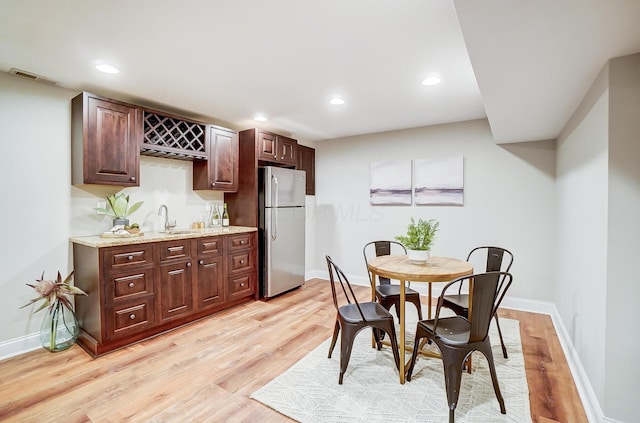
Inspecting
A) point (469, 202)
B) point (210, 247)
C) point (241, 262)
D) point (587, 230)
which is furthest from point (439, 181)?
point (210, 247)

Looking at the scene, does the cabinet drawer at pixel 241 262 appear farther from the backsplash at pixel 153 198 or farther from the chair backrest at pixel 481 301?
the chair backrest at pixel 481 301

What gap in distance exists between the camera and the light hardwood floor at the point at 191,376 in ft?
6.28

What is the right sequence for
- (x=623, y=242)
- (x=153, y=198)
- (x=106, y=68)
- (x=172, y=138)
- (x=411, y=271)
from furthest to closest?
(x=153, y=198), (x=172, y=138), (x=106, y=68), (x=411, y=271), (x=623, y=242)

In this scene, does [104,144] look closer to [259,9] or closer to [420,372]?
[259,9]

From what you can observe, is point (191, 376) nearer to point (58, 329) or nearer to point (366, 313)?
point (366, 313)

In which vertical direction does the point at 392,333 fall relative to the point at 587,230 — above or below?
below

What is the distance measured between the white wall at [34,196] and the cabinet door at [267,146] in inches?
73.1

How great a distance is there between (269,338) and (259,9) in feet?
8.91

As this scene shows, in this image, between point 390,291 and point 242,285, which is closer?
point 390,291

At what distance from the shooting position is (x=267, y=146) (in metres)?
4.25

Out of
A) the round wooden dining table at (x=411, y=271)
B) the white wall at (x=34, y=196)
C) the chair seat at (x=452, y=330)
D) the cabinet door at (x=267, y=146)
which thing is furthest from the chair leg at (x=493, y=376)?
the white wall at (x=34, y=196)

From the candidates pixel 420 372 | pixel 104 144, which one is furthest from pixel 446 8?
pixel 104 144

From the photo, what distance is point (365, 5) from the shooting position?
1.69m

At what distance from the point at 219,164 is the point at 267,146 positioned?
2.37 ft
